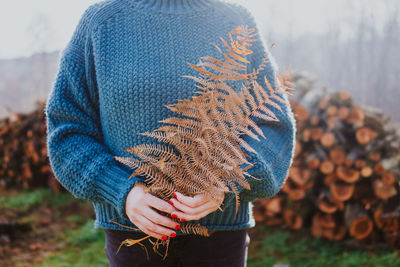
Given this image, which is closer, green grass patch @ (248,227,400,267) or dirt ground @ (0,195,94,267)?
green grass patch @ (248,227,400,267)

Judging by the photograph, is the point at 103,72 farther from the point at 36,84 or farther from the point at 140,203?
the point at 36,84

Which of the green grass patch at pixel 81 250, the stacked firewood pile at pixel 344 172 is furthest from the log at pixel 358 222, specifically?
the green grass patch at pixel 81 250

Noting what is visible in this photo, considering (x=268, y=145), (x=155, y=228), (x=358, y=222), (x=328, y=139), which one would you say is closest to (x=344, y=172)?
(x=328, y=139)

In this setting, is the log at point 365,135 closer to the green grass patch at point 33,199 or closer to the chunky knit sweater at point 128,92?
the chunky knit sweater at point 128,92

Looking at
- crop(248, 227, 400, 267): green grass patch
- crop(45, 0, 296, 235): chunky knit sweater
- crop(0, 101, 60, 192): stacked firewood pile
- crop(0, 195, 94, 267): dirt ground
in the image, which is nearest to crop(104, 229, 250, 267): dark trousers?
crop(45, 0, 296, 235): chunky knit sweater

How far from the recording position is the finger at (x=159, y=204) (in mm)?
Result: 896

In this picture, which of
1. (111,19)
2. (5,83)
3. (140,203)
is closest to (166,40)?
(111,19)

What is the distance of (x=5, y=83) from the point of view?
34.0ft

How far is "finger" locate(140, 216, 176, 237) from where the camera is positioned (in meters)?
0.91

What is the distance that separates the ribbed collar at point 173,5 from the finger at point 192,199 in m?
0.70

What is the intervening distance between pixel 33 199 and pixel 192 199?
440 centimetres

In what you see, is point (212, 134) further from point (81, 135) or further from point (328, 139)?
point (328, 139)

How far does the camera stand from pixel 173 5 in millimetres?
1215

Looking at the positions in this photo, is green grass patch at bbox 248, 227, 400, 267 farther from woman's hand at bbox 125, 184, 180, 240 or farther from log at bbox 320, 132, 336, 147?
woman's hand at bbox 125, 184, 180, 240
